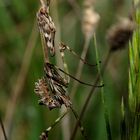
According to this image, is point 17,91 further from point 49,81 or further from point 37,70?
point 49,81

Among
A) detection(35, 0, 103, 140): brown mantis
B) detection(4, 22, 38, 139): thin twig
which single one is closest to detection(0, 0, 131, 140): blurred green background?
detection(4, 22, 38, 139): thin twig

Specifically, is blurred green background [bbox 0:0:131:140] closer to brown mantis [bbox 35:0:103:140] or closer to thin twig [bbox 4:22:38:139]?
thin twig [bbox 4:22:38:139]

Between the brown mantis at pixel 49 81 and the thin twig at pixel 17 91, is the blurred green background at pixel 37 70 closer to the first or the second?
the thin twig at pixel 17 91

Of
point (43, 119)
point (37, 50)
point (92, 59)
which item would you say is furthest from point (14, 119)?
point (92, 59)

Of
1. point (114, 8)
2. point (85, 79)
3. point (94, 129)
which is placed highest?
point (114, 8)

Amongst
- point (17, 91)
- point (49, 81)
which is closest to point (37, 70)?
point (17, 91)

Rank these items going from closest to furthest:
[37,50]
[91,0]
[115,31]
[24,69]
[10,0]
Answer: [115,31], [91,0], [24,69], [37,50], [10,0]

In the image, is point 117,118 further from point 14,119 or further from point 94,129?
point 14,119

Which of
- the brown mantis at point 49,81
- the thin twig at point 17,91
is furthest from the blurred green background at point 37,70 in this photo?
the brown mantis at point 49,81
